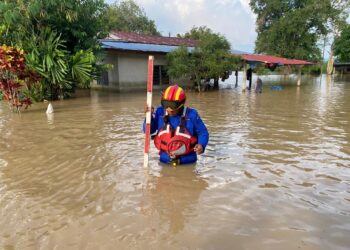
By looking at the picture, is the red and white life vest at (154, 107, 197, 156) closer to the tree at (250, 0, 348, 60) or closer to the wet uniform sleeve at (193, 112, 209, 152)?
the wet uniform sleeve at (193, 112, 209, 152)

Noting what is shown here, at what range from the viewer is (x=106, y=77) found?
72.8ft

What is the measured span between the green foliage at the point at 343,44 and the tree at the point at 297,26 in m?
5.04

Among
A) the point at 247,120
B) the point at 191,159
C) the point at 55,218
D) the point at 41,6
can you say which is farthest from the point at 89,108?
the point at 55,218

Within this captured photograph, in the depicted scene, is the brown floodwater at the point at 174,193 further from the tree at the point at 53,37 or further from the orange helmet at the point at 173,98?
the tree at the point at 53,37

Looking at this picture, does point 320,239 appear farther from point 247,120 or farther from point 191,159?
point 247,120

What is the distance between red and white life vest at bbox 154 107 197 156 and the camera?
4.73 meters

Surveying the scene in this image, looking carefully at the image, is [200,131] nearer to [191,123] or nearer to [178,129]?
[191,123]

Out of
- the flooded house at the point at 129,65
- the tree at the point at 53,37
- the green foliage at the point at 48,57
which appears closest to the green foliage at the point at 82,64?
the tree at the point at 53,37

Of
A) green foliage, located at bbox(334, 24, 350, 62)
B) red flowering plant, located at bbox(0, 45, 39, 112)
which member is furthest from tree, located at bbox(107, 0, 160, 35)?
red flowering plant, located at bbox(0, 45, 39, 112)

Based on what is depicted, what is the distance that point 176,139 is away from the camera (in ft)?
15.4

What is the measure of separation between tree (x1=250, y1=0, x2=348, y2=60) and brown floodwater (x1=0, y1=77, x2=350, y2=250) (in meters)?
34.6

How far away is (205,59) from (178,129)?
1645 cm

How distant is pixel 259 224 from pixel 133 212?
1.48 meters

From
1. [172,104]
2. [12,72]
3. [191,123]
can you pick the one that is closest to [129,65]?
[12,72]
